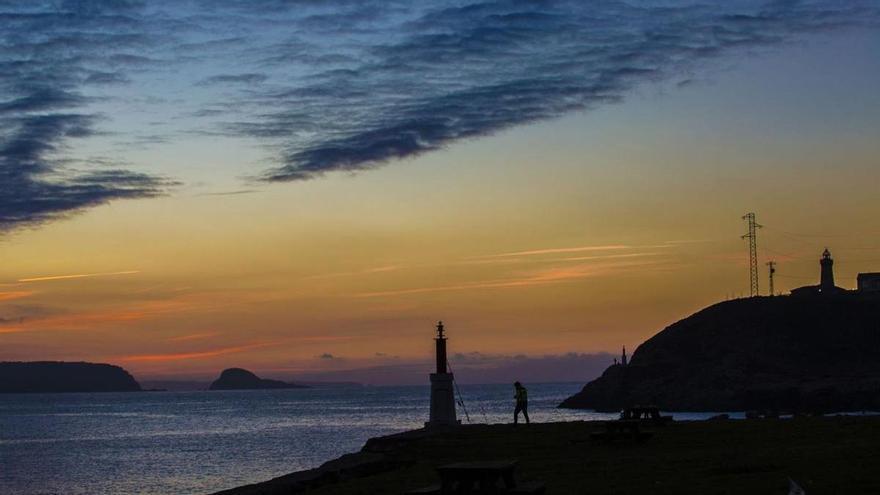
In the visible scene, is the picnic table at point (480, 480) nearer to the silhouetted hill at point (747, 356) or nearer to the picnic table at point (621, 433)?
the picnic table at point (621, 433)

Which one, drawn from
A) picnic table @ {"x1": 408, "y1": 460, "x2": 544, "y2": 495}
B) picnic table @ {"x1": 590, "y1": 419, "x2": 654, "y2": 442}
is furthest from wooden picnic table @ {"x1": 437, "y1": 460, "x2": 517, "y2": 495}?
picnic table @ {"x1": 590, "y1": 419, "x2": 654, "y2": 442}

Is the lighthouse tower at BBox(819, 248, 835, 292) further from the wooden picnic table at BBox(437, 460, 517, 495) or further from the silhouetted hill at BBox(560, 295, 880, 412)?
the wooden picnic table at BBox(437, 460, 517, 495)

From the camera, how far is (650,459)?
79.7ft

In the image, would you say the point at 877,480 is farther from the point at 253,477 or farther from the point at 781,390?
the point at 781,390

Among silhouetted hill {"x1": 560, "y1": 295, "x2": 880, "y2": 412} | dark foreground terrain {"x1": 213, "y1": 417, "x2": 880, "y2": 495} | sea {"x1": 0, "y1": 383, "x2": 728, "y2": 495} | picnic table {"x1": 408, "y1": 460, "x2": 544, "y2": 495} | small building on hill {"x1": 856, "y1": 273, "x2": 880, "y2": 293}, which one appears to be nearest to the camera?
picnic table {"x1": 408, "y1": 460, "x2": 544, "y2": 495}

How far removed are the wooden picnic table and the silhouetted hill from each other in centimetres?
12077

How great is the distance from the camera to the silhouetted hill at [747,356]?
141m

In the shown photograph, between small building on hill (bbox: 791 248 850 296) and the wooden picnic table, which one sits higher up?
small building on hill (bbox: 791 248 850 296)

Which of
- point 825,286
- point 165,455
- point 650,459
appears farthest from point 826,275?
point 650,459

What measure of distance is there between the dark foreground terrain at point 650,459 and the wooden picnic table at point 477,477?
94.7 inches

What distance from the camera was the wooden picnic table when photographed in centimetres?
1711

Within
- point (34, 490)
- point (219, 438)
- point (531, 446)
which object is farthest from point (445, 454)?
point (219, 438)

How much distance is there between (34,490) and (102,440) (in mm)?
50015

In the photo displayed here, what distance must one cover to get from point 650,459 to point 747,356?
447ft
